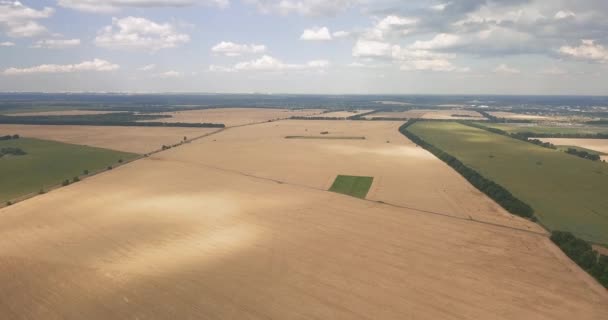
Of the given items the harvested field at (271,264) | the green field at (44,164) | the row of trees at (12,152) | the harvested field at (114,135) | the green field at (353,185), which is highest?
the harvested field at (114,135)

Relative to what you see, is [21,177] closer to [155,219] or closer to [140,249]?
[155,219]

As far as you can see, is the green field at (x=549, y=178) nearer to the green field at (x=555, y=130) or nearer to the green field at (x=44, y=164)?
the green field at (x=555, y=130)

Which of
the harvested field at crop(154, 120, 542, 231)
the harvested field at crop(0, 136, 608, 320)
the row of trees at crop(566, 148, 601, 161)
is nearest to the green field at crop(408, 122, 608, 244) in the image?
the row of trees at crop(566, 148, 601, 161)

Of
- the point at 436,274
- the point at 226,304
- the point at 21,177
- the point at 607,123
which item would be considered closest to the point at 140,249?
the point at 226,304

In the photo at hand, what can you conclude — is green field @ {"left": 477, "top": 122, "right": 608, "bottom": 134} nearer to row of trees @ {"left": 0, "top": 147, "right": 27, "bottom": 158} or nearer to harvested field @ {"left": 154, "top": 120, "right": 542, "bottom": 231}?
harvested field @ {"left": 154, "top": 120, "right": 542, "bottom": 231}

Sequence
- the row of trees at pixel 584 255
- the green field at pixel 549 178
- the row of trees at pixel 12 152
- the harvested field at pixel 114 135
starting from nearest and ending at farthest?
the row of trees at pixel 584 255
the green field at pixel 549 178
the row of trees at pixel 12 152
the harvested field at pixel 114 135

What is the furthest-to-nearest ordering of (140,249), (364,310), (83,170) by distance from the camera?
(83,170) → (140,249) → (364,310)

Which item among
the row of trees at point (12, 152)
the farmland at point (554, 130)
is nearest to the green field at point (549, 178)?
the farmland at point (554, 130)
